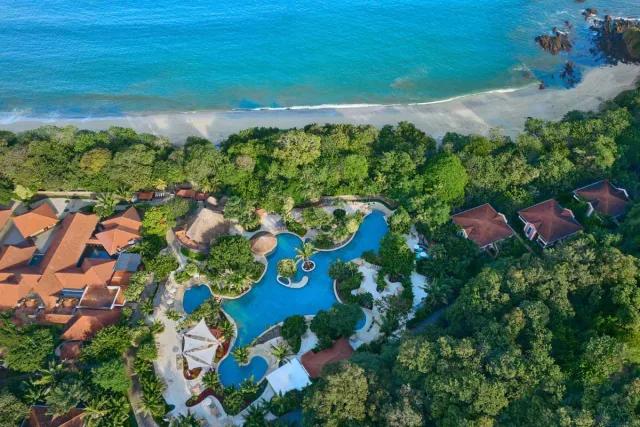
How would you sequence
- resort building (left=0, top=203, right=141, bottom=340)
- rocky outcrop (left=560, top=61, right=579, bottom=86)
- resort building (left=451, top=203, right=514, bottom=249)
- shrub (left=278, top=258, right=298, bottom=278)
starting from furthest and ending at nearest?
1. rocky outcrop (left=560, top=61, right=579, bottom=86)
2. resort building (left=451, top=203, right=514, bottom=249)
3. shrub (left=278, top=258, right=298, bottom=278)
4. resort building (left=0, top=203, right=141, bottom=340)

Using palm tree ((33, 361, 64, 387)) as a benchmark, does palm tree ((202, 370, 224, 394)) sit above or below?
below

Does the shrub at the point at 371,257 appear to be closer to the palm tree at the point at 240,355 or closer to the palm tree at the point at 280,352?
the palm tree at the point at 280,352

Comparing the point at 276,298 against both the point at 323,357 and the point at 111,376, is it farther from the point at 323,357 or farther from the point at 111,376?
the point at 111,376

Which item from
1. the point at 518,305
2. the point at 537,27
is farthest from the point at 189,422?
the point at 537,27

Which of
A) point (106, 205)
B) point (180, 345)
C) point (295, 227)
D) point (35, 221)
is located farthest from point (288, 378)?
point (35, 221)

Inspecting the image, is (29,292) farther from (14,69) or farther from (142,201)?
(14,69)

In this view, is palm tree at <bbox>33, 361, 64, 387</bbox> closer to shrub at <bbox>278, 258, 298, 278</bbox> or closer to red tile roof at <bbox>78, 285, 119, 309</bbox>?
red tile roof at <bbox>78, 285, 119, 309</bbox>

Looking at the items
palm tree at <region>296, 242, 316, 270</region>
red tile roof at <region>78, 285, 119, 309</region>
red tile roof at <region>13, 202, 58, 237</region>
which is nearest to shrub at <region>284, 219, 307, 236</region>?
palm tree at <region>296, 242, 316, 270</region>
